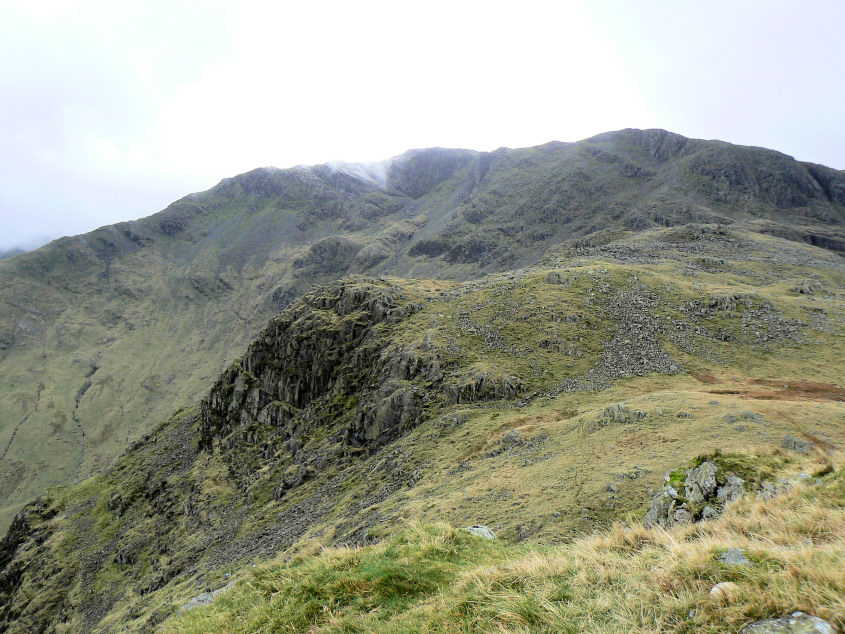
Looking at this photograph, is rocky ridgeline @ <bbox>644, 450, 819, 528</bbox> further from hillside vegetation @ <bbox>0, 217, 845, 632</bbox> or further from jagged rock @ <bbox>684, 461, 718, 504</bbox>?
hillside vegetation @ <bbox>0, 217, 845, 632</bbox>

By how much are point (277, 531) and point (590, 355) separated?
3076 centimetres

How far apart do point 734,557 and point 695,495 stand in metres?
7.02

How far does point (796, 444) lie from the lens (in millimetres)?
17047

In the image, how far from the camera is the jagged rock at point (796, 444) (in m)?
16.8

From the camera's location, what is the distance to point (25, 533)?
6769cm

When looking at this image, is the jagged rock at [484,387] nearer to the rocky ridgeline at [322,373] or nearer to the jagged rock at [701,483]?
the rocky ridgeline at [322,373]

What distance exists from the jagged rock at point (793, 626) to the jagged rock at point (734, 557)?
1.22 metres

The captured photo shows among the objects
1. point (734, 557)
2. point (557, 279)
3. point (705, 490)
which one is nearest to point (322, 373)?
point (557, 279)

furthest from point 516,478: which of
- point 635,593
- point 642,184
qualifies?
point 642,184

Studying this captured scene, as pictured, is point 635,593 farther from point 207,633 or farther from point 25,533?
point 25,533

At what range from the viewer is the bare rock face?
10.4 meters

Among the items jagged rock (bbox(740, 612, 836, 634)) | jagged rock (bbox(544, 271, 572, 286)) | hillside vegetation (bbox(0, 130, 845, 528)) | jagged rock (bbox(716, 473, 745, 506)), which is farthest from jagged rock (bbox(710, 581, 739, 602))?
jagged rock (bbox(544, 271, 572, 286))

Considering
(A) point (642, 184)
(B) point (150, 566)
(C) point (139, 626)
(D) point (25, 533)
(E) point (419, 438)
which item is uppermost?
(A) point (642, 184)

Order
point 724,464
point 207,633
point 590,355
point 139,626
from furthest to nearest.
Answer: point 590,355 → point 139,626 → point 724,464 → point 207,633
